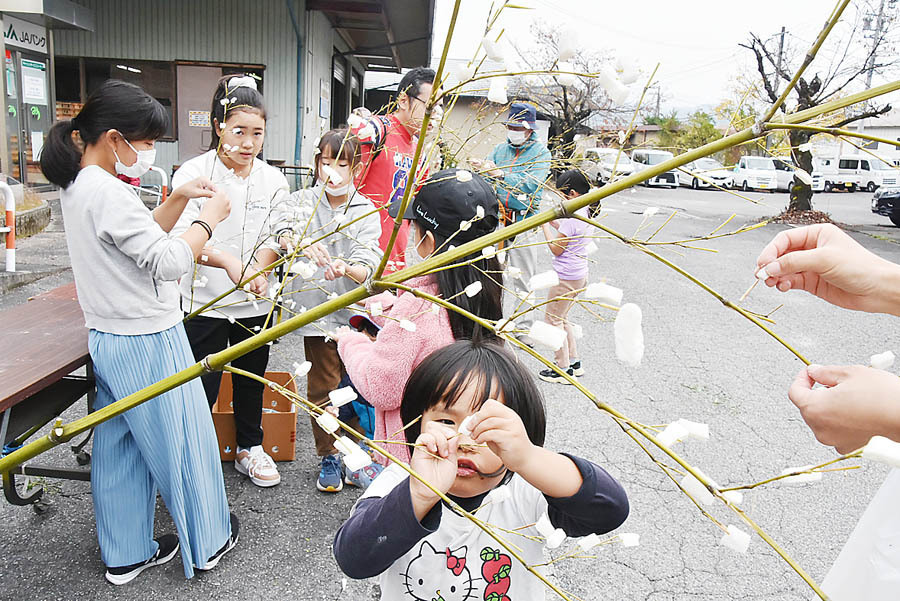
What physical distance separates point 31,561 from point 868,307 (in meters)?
2.73

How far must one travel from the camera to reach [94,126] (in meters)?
2.06

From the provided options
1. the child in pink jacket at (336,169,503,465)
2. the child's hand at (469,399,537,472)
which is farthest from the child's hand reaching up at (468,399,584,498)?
the child in pink jacket at (336,169,503,465)

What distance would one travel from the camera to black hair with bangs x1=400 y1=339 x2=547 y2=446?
53.6 inches

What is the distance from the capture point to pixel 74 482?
3025 millimetres

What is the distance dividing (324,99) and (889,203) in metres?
14.6

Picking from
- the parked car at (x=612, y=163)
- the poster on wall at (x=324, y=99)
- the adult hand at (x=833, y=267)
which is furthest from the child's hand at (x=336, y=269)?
the poster on wall at (x=324, y=99)

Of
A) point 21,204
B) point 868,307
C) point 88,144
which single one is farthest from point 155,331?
point 21,204

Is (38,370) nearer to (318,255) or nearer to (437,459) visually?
(318,255)

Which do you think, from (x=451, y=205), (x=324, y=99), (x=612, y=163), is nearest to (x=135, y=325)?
(x=451, y=205)

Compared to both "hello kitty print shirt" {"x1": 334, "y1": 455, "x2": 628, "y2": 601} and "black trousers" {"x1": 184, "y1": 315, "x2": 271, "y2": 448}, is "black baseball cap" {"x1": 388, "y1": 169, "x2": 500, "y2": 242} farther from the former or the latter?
"black trousers" {"x1": 184, "y1": 315, "x2": 271, "y2": 448}

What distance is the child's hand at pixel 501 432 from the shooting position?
987 millimetres

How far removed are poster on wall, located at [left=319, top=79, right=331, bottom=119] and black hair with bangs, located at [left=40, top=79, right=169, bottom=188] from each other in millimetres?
11619

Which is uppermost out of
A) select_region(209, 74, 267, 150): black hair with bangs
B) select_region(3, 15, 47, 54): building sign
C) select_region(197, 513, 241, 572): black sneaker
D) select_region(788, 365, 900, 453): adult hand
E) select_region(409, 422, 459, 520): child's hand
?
select_region(3, 15, 47, 54): building sign

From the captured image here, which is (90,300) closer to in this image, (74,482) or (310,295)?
(310,295)
